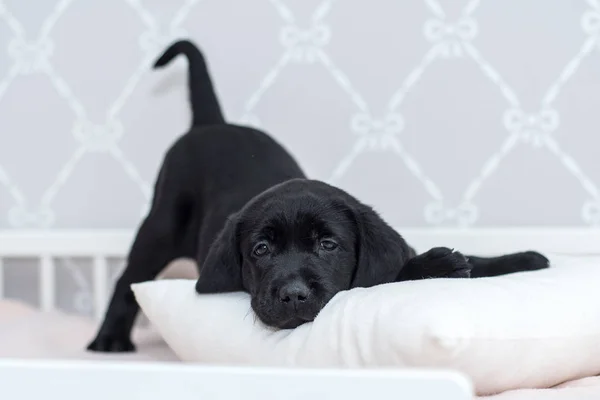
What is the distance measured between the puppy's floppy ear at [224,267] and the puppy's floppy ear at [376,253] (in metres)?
0.20

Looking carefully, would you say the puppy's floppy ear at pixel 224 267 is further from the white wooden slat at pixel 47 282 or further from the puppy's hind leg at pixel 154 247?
the white wooden slat at pixel 47 282

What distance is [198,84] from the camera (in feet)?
6.09

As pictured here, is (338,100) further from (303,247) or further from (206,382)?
(206,382)

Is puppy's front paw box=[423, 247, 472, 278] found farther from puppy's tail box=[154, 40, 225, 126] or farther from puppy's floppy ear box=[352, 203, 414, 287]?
puppy's tail box=[154, 40, 225, 126]

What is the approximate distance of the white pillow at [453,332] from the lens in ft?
2.82

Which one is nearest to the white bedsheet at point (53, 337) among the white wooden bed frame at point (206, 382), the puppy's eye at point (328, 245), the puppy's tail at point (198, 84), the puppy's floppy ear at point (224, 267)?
the puppy's floppy ear at point (224, 267)

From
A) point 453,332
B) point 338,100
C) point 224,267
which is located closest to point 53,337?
point 224,267

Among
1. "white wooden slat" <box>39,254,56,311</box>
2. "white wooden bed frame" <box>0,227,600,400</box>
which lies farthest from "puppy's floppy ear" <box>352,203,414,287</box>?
"white wooden slat" <box>39,254,56,311</box>

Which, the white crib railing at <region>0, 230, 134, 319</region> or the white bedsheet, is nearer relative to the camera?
the white bedsheet

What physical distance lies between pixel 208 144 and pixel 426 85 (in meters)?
0.54

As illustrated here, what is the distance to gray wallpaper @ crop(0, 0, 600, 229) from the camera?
1792 millimetres

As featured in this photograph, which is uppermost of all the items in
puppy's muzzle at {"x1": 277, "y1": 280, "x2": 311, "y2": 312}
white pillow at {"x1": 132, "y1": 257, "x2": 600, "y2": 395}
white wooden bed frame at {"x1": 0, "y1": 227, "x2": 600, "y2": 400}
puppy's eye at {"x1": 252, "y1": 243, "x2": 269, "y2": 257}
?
puppy's eye at {"x1": 252, "y1": 243, "x2": 269, "y2": 257}

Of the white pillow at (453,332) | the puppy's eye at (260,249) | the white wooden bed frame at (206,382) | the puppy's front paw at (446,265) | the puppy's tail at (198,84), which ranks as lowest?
the white wooden bed frame at (206,382)

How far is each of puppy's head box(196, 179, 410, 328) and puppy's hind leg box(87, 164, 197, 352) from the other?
38cm
